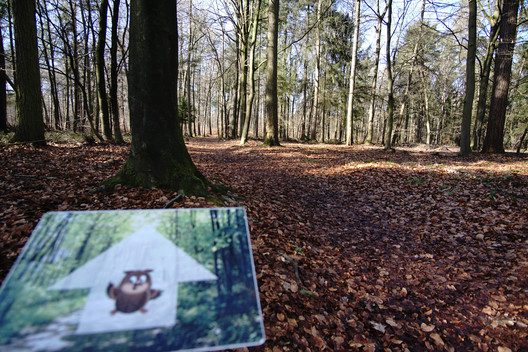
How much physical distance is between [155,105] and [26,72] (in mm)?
6617

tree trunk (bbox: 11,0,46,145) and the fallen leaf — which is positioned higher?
tree trunk (bbox: 11,0,46,145)

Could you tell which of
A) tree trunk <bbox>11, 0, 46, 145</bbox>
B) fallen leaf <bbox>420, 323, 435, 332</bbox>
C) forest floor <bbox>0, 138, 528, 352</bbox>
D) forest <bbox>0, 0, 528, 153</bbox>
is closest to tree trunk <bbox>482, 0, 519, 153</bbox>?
forest <bbox>0, 0, 528, 153</bbox>

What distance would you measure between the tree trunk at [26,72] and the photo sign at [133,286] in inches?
331

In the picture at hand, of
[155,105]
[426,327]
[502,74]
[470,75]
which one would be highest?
[502,74]

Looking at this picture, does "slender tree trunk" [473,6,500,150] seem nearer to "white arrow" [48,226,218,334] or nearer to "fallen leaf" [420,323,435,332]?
"fallen leaf" [420,323,435,332]

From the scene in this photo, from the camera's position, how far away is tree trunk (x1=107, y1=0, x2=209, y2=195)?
12.8ft

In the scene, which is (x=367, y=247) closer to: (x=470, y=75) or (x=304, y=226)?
(x=304, y=226)

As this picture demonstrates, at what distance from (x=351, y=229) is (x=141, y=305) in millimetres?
4588

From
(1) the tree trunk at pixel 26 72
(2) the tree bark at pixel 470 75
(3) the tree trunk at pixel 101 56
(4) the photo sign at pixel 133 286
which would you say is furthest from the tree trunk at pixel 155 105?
(2) the tree bark at pixel 470 75

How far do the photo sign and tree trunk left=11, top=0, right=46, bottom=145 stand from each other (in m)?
8.41

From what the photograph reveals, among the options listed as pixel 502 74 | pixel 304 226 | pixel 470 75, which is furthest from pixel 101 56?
pixel 502 74

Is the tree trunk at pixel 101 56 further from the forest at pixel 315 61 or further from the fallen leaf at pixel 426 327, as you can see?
the fallen leaf at pixel 426 327

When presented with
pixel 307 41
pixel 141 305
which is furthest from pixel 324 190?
pixel 307 41

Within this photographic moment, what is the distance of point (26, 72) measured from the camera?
7.57 meters
